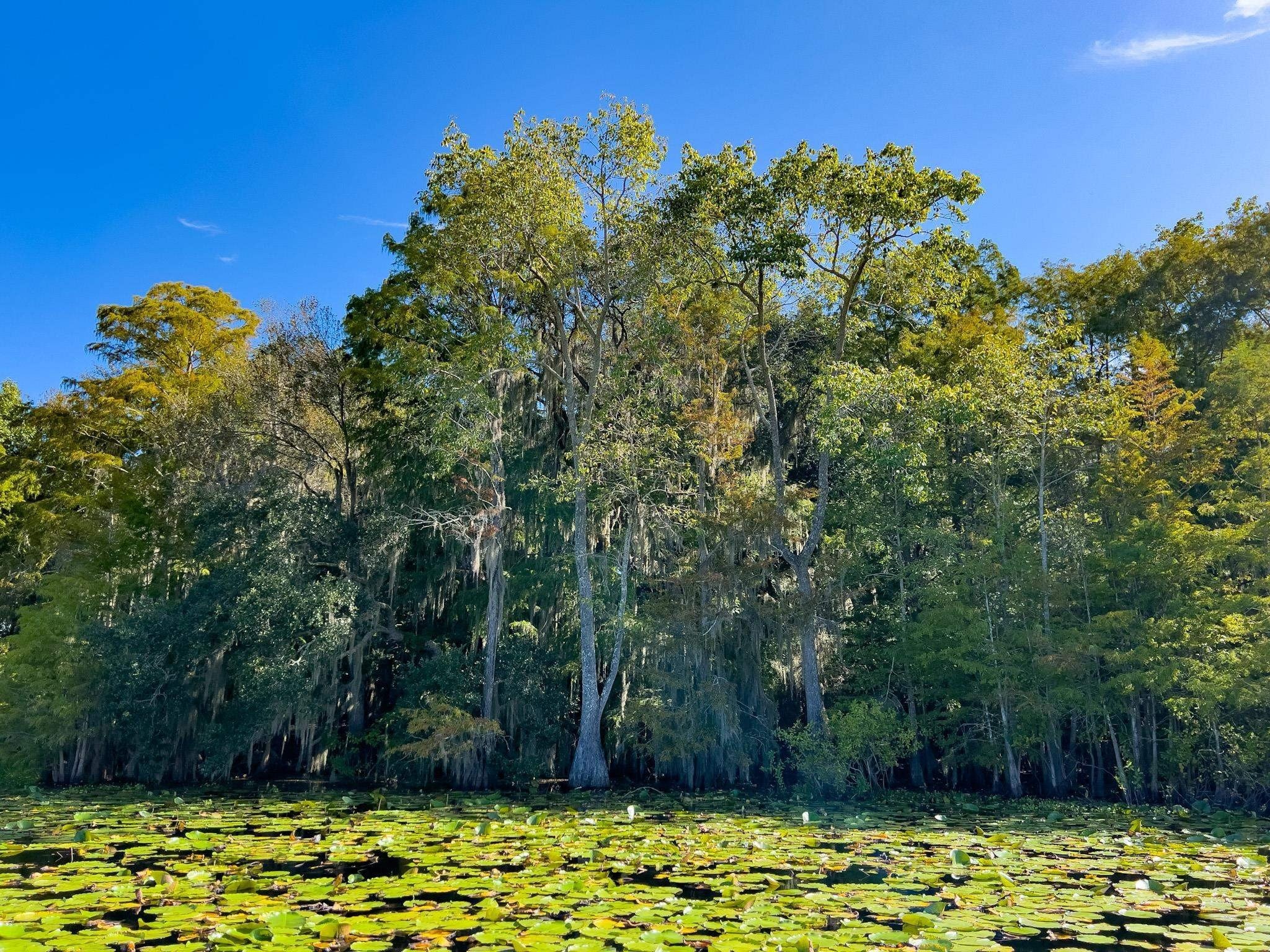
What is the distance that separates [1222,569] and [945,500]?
5.52 meters

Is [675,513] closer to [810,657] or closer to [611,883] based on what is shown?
[810,657]

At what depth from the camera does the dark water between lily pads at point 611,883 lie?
14.0 ft

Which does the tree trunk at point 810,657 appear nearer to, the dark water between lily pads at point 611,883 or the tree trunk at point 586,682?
the tree trunk at point 586,682

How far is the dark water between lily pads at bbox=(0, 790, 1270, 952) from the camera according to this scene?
14.0 feet

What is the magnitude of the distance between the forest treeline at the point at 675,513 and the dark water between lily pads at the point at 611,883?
5.21 meters

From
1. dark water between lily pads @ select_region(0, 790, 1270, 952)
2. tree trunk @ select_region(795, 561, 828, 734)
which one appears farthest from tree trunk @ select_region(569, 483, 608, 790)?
dark water between lily pads @ select_region(0, 790, 1270, 952)

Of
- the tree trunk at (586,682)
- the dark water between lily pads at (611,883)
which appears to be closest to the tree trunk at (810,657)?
the tree trunk at (586,682)

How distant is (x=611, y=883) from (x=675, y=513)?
11594 millimetres

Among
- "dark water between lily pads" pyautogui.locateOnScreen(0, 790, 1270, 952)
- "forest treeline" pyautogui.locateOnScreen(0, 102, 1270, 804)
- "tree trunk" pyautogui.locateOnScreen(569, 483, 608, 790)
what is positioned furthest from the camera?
"tree trunk" pyautogui.locateOnScreen(569, 483, 608, 790)

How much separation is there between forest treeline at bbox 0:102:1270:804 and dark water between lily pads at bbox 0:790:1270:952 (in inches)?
205

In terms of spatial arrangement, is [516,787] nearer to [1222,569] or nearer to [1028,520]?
[1028,520]

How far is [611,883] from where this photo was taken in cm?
567

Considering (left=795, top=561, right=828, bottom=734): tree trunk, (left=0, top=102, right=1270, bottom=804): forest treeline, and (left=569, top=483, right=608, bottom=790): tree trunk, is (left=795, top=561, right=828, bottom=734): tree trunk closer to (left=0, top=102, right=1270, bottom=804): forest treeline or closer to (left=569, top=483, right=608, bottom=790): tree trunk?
(left=0, top=102, right=1270, bottom=804): forest treeline

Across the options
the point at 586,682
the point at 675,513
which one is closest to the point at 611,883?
the point at 586,682
